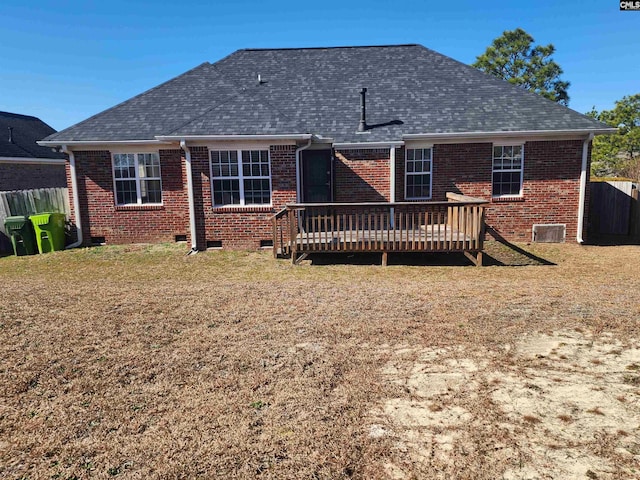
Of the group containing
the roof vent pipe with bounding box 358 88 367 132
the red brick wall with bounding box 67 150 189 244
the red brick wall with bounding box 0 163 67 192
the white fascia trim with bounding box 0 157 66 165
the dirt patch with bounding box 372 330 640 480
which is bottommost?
the dirt patch with bounding box 372 330 640 480

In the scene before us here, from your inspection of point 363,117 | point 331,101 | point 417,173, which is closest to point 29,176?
point 331,101

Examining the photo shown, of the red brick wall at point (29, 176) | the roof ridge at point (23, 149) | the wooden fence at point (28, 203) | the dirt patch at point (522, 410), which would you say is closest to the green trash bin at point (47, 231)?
the wooden fence at point (28, 203)

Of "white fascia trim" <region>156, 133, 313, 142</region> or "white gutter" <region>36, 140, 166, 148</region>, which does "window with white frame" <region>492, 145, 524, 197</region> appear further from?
"white gutter" <region>36, 140, 166, 148</region>

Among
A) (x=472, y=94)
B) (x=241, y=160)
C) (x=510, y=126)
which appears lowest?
(x=241, y=160)

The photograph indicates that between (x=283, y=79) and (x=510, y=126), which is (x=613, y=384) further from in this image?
(x=283, y=79)

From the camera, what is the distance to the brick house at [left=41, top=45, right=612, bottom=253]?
11812mm

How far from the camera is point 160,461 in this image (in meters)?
3.10

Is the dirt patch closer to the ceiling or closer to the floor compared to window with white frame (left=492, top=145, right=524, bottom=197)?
closer to the floor

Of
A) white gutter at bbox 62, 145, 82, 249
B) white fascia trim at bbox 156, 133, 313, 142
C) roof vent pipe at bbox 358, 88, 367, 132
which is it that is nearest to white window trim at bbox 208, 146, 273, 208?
white fascia trim at bbox 156, 133, 313, 142

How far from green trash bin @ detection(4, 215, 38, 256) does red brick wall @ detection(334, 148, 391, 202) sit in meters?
8.82

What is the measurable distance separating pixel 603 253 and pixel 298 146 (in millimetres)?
8471

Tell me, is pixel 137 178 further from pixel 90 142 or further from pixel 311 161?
pixel 311 161

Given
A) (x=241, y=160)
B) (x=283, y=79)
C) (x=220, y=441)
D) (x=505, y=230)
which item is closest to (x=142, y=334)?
(x=220, y=441)

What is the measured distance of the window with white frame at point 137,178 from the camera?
12.9 meters
